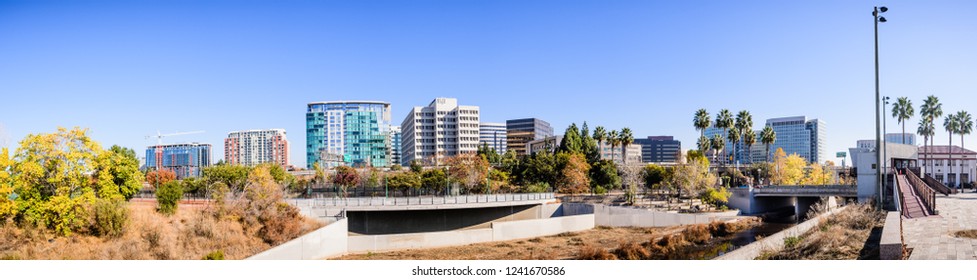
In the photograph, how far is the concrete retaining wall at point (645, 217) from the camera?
49312 millimetres

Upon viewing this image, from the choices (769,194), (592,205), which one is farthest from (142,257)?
(769,194)

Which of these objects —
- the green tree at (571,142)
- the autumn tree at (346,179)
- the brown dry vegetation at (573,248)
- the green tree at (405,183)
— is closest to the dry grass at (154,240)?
the brown dry vegetation at (573,248)

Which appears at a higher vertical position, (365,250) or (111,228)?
(111,228)

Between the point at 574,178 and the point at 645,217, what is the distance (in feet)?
72.9

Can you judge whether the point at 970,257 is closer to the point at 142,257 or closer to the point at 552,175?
the point at 142,257

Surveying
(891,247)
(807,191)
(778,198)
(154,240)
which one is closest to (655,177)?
(778,198)

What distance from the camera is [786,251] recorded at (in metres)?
20.5

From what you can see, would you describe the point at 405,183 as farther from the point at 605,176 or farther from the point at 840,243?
the point at 840,243

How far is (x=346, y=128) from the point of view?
619ft

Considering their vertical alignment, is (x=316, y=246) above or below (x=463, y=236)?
above

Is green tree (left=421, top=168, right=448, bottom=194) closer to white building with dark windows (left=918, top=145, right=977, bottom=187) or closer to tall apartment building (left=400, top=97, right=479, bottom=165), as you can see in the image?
white building with dark windows (left=918, top=145, right=977, bottom=187)

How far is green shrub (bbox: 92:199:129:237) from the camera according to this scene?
2567cm

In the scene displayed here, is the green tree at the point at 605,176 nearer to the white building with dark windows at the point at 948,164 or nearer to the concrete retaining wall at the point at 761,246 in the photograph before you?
the white building with dark windows at the point at 948,164
